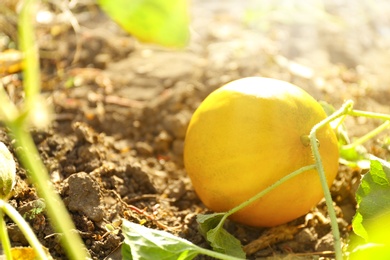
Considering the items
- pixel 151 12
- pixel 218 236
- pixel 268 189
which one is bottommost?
pixel 218 236

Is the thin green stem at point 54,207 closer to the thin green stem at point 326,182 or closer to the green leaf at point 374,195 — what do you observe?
the thin green stem at point 326,182

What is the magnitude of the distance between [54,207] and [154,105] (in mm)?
1198

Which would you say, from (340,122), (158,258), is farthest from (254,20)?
(158,258)

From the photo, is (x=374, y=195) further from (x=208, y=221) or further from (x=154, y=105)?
(x=154, y=105)

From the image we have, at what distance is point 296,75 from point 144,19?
89 centimetres

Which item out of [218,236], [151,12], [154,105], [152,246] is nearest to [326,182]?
[218,236]

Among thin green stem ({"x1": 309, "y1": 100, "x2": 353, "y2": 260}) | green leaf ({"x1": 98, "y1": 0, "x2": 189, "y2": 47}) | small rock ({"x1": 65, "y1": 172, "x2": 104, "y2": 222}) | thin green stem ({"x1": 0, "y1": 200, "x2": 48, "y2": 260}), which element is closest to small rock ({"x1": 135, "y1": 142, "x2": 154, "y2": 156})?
green leaf ({"x1": 98, "y1": 0, "x2": 189, "y2": 47})

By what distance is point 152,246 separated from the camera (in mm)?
1414

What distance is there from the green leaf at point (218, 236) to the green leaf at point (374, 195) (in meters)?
0.31

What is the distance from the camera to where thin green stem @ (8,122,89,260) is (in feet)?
4.49

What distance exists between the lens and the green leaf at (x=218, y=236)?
62.2 inches

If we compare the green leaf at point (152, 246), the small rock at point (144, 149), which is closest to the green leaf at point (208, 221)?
the green leaf at point (152, 246)

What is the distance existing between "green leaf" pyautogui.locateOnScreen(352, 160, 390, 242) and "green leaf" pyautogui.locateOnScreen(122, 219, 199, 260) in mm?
418

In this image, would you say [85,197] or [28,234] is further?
[85,197]
